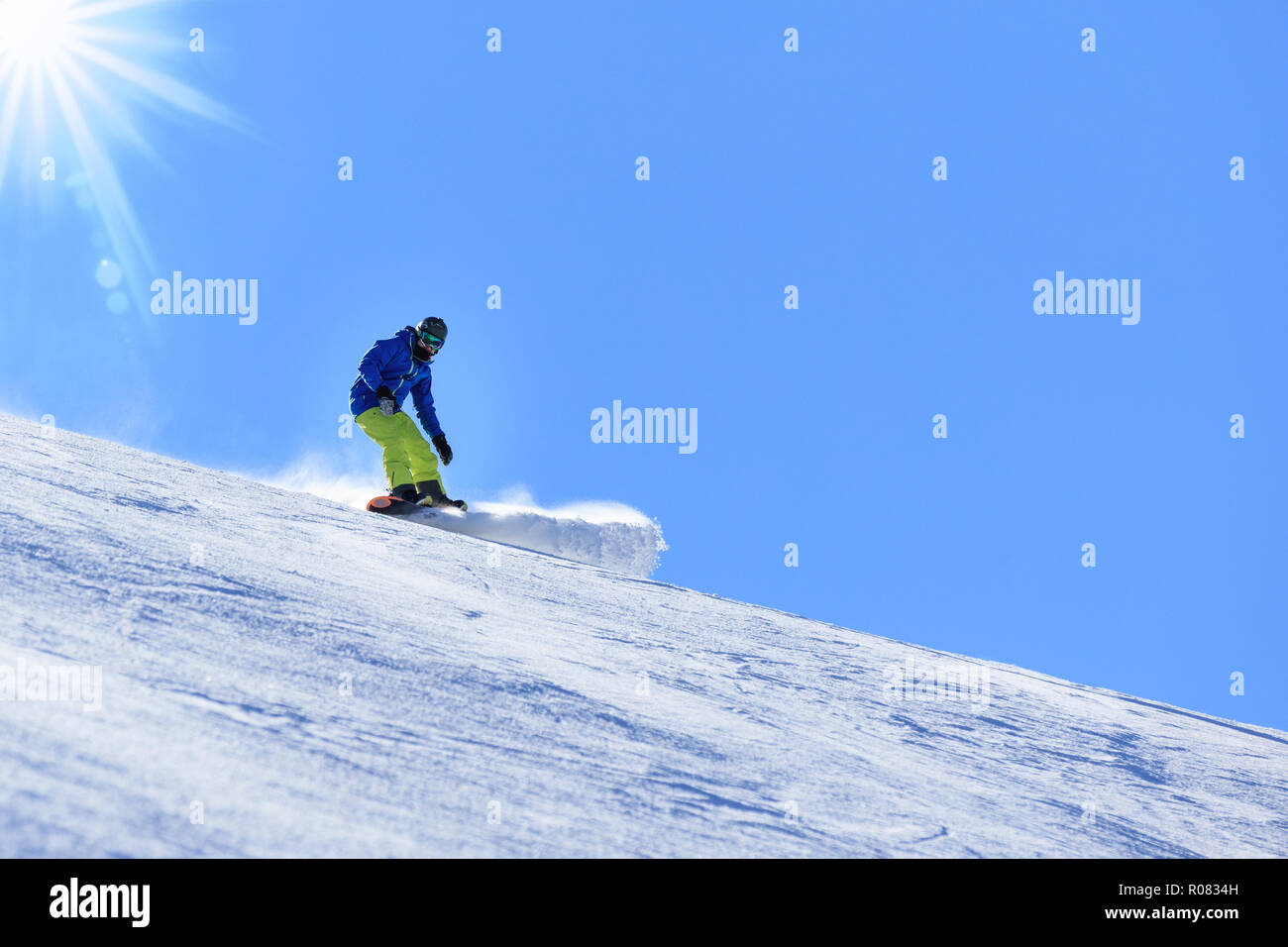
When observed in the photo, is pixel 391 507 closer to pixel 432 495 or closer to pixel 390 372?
pixel 432 495

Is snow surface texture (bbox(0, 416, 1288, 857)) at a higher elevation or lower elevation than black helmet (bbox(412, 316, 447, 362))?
lower

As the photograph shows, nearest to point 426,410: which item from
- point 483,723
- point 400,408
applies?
point 400,408

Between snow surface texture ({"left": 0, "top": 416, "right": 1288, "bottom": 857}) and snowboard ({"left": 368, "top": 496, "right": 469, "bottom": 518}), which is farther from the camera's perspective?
snowboard ({"left": 368, "top": 496, "right": 469, "bottom": 518})

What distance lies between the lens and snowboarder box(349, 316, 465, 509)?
8.85 m

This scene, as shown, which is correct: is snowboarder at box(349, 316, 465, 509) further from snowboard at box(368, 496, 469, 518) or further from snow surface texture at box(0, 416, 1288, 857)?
snow surface texture at box(0, 416, 1288, 857)

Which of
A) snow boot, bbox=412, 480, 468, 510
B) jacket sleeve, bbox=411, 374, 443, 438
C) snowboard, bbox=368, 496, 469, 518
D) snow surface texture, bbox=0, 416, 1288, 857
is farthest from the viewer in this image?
jacket sleeve, bbox=411, 374, 443, 438

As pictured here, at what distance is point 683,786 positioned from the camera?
311 centimetres

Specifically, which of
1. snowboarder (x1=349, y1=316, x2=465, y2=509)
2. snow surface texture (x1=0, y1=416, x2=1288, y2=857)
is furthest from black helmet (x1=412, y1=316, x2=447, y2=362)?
snow surface texture (x1=0, y1=416, x2=1288, y2=857)

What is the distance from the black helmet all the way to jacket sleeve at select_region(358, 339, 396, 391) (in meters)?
0.26

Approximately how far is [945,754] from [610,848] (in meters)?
2.18

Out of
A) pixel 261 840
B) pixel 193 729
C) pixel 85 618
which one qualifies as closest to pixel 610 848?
pixel 261 840

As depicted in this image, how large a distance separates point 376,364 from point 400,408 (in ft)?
1.52

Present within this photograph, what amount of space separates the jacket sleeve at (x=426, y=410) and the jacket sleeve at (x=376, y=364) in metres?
0.47
